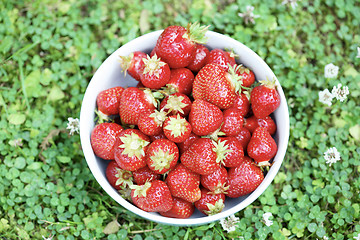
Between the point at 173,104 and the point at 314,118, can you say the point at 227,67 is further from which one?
the point at 314,118

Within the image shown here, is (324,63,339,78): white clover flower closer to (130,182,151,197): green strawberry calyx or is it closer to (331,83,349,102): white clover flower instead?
(331,83,349,102): white clover flower

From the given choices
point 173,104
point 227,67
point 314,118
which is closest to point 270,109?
point 227,67

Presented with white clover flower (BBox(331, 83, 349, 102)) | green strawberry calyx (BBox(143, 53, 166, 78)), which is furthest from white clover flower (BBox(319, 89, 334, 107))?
green strawberry calyx (BBox(143, 53, 166, 78))

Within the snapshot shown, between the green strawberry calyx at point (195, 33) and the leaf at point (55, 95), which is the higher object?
the green strawberry calyx at point (195, 33)

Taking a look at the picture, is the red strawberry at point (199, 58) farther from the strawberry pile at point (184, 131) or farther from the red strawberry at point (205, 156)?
the red strawberry at point (205, 156)

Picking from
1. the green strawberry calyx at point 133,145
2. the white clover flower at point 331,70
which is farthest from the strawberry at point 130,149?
the white clover flower at point 331,70

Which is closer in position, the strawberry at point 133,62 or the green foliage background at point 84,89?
the strawberry at point 133,62
